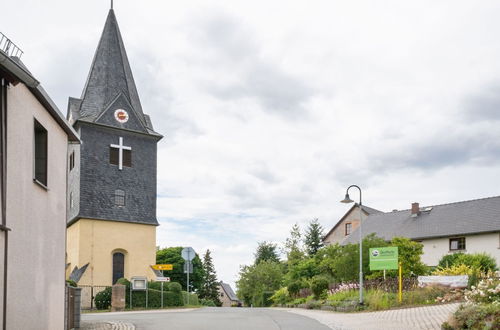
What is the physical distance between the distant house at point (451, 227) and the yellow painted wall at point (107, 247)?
74.6 ft

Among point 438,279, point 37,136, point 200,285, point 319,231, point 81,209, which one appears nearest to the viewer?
point 37,136

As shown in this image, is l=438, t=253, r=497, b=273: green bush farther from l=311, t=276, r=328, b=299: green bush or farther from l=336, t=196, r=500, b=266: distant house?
l=336, t=196, r=500, b=266: distant house

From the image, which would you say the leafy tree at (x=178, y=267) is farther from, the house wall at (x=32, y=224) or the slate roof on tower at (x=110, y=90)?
the house wall at (x=32, y=224)

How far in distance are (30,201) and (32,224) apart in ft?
1.61

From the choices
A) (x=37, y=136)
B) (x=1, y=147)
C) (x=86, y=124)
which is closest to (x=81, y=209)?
(x=86, y=124)

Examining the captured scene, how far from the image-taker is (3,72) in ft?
33.2

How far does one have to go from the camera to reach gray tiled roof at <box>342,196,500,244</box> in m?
45.9

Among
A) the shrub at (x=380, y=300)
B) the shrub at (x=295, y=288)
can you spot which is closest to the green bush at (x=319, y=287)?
the shrub at (x=295, y=288)

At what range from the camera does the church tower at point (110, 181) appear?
39.5m

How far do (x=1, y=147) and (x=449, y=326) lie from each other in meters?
10.3

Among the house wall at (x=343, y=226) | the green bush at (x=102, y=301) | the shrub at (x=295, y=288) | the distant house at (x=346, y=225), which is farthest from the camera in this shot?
the distant house at (x=346, y=225)

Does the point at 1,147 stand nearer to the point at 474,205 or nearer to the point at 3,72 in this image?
the point at 3,72

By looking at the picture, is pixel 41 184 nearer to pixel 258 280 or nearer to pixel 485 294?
pixel 485 294

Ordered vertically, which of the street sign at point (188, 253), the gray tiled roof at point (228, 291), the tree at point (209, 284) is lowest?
the gray tiled roof at point (228, 291)
